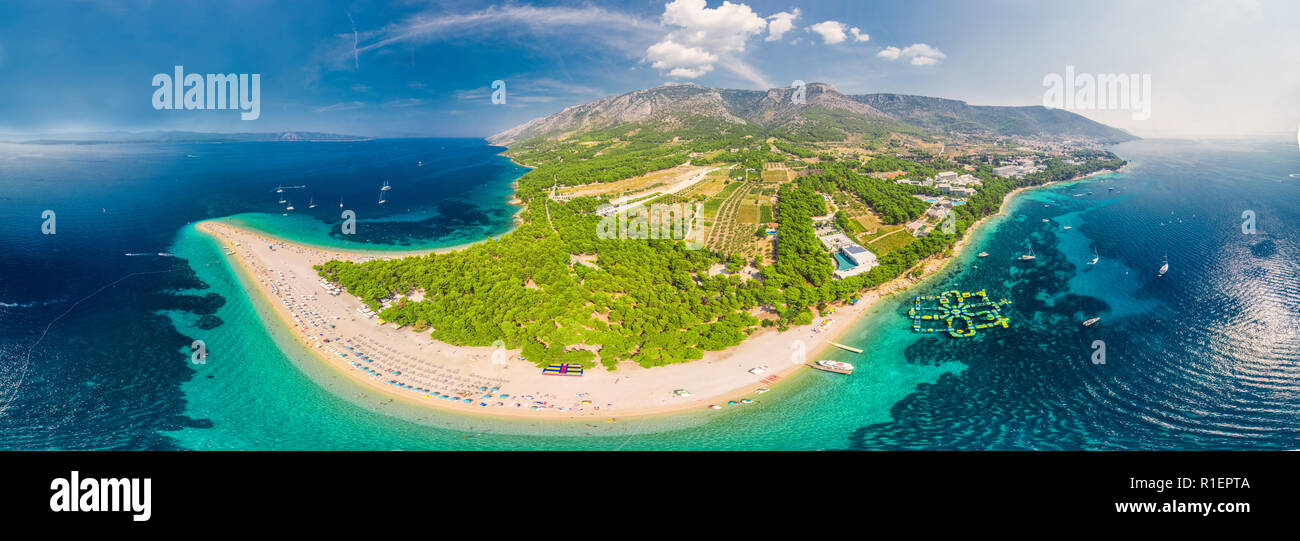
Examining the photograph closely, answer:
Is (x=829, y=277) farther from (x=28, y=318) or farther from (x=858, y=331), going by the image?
(x=28, y=318)

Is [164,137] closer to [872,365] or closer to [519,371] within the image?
[519,371]

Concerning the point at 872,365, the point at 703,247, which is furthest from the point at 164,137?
the point at 872,365

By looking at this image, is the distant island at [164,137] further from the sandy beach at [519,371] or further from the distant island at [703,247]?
the sandy beach at [519,371]

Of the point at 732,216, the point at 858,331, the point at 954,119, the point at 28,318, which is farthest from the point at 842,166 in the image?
the point at 954,119

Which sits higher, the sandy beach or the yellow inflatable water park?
the yellow inflatable water park

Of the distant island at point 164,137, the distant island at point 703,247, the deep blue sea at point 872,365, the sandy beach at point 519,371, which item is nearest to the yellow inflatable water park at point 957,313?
the deep blue sea at point 872,365

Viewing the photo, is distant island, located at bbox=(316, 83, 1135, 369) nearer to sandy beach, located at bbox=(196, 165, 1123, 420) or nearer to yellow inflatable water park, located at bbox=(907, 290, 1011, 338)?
sandy beach, located at bbox=(196, 165, 1123, 420)

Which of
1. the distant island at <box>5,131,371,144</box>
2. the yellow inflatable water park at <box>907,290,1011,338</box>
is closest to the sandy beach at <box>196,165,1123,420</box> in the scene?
the yellow inflatable water park at <box>907,290,1011,338</box>
